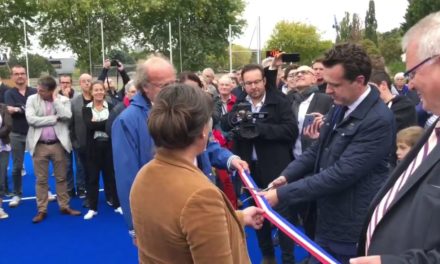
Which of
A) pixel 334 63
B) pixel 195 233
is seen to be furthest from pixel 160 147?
pixel 334 63

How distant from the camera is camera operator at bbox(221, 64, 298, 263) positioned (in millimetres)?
4301

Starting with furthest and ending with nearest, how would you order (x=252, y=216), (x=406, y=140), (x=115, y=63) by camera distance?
(x=115, y=63)
(x=406, y=140)
(x=252, y=216)

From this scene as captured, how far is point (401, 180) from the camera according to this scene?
1.84 meters

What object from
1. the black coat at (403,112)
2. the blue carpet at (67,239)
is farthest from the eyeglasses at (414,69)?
the blue carpet at (67,239)

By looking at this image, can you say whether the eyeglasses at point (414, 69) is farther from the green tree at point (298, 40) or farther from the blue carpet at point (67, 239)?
the green tree at point (298, 40)

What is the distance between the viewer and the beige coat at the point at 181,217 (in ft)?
5.44

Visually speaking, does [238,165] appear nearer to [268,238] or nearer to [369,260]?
[268,238]

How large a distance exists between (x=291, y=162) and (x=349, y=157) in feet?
3.20

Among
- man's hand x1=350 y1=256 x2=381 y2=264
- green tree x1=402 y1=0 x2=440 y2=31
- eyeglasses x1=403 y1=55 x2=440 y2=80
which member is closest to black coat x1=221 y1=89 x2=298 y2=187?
eyeglasses x1=403 y1=55 x2=440 y2=80

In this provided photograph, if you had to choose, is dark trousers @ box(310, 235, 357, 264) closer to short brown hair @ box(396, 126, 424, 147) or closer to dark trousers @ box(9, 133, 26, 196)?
short brown hair @ box(396, 126, 424, 147)

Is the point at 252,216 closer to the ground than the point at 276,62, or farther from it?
closer to the ground

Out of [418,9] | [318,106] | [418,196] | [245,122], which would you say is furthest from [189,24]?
[418,196]

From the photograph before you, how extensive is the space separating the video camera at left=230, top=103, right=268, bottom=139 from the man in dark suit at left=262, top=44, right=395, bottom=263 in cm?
136

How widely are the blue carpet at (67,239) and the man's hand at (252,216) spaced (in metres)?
2.62
